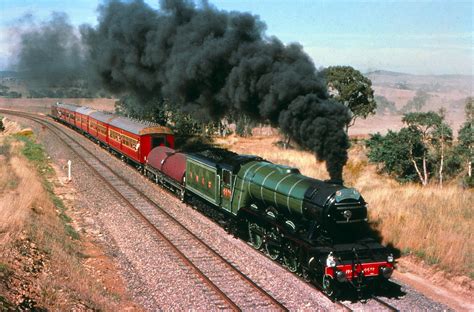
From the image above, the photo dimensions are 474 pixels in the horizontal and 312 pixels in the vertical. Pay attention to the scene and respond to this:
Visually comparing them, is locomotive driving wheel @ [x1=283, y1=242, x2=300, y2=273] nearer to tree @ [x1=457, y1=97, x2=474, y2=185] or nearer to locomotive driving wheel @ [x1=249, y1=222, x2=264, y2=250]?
locomotive driving wheel @ [x1=249, y1=222, x2=264, y2=250]

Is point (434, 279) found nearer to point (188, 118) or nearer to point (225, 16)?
point (225, 16)

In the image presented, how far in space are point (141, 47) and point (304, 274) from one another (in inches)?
922

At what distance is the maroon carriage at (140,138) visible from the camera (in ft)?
95.1

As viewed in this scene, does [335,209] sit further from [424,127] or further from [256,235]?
[424,127]

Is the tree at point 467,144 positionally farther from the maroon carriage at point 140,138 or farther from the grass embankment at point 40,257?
the grass embankment at point 40,257

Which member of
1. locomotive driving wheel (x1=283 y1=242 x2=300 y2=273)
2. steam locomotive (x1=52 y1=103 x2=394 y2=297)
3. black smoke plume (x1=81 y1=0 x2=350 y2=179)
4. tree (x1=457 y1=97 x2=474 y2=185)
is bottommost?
locomotive driving wheel (x1=283 y1=242 x2=300 y2=273)

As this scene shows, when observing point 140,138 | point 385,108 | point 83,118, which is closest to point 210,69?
point 140,138

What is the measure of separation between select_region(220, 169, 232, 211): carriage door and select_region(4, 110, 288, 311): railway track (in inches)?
62.4

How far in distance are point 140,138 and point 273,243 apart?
16299 millimetres

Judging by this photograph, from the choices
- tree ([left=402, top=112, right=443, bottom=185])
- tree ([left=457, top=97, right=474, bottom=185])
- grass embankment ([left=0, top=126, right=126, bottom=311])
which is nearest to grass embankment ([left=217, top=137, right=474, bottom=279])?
tree ([left=457, top=97, right=474, bottom=185])

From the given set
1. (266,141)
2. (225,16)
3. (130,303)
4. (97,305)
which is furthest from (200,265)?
(266,141)

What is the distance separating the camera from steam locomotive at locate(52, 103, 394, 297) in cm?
1217

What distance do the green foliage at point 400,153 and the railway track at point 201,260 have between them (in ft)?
41.2

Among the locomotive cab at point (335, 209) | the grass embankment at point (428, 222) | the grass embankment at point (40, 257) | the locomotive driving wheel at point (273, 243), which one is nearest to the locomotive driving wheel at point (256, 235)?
the locomotive driving wheel at point (273, 243)
